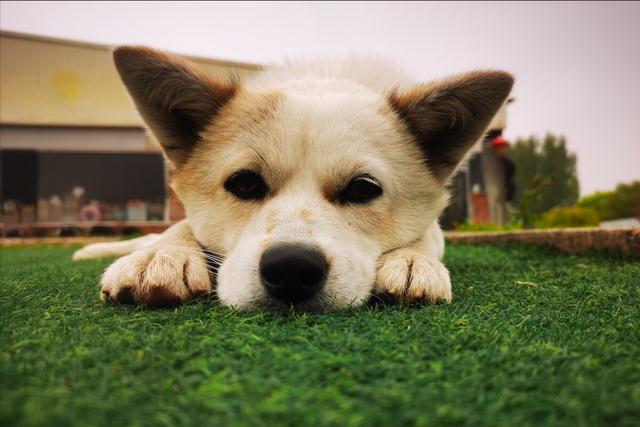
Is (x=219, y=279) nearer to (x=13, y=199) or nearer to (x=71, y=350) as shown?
(x=71, y=350)

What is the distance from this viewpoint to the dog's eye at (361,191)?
79.0 inches

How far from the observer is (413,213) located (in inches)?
89.4

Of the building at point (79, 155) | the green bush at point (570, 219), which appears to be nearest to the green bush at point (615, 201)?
the green bush at point (570, 219)

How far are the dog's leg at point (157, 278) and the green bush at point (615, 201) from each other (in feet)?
63.5

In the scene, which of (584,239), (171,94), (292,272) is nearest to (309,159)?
(292,272)

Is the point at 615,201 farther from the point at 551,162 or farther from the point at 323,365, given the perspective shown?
the point at 551,162

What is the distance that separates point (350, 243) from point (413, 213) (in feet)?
2.01

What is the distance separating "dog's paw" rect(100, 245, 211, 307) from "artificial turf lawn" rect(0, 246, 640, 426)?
2.8 inches

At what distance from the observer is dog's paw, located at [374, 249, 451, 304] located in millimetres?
1618

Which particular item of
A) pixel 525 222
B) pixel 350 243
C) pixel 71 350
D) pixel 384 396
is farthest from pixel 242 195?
pixel 525 222

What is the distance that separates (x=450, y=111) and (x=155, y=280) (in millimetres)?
1676

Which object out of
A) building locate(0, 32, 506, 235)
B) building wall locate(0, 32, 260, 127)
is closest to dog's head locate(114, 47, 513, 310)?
building locate(0, 32, 506, 235)

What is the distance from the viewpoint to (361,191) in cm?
204

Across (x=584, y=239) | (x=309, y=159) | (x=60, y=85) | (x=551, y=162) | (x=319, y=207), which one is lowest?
(x=584, y=239)
